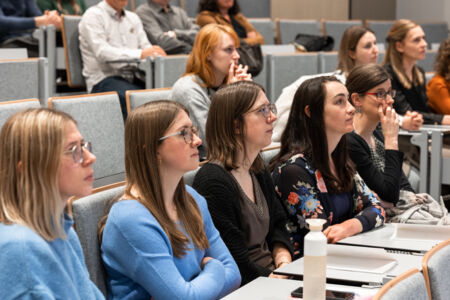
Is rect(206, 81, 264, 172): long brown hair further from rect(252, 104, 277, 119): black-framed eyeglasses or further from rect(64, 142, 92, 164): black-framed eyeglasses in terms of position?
rect(64, 142, 92, 164): black-framed eyeglasses

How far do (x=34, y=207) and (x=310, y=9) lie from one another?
23.3ft

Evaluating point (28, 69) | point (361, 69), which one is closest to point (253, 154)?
point (361, 69)

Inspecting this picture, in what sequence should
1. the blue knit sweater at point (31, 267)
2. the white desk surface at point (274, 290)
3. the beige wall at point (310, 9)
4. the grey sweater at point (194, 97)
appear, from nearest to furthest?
the blue knit sweater at point (31, 267) < the white desk surface at point (274, 290) < the grey sweater at point (194, 97) < the beige wall at point (310, 9)

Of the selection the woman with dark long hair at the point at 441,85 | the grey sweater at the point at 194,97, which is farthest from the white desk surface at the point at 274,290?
the woman with dark long hair at the point at 441,85

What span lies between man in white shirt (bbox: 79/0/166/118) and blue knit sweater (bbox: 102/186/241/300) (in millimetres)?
2273

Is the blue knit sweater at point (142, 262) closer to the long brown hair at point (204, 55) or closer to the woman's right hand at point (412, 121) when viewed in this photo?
the long brown hair at point (204, 55)

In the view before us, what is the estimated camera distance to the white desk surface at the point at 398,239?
2.04m

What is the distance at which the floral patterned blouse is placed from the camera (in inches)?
90.8

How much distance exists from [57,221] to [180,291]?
17.7 inches

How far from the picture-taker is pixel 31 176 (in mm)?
1300

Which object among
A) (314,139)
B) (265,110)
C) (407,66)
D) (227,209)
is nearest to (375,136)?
(314,139)

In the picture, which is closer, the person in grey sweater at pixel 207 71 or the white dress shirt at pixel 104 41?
the person in grey sweater at pixel 207 71

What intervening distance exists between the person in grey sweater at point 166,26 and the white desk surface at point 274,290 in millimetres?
2955

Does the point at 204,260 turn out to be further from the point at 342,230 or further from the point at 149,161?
the point at 342,230
